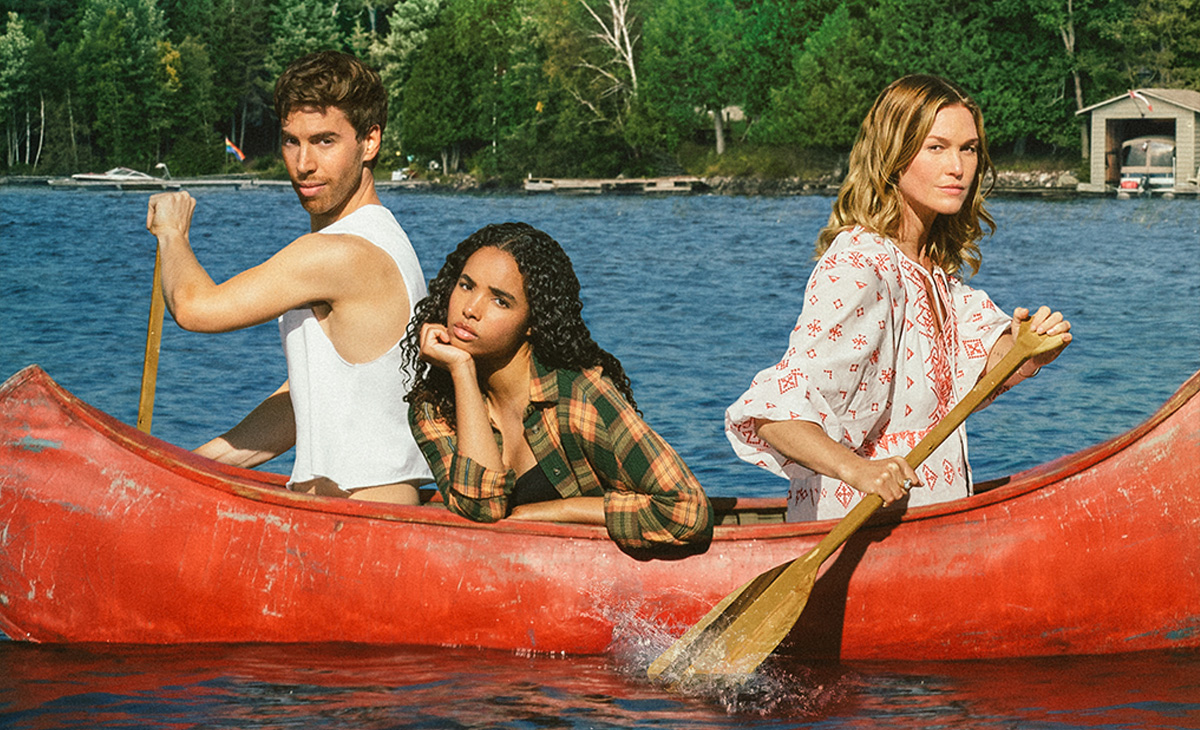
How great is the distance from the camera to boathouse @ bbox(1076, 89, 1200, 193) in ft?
112

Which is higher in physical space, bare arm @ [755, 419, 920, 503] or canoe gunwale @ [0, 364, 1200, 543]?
bare arm @ [755, 419, 920, 503]

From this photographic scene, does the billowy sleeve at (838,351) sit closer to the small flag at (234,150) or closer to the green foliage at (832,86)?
the small flag at (234,150)

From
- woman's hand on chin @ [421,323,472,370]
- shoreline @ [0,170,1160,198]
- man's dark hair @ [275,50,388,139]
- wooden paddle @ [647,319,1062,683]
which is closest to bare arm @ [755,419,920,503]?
wooden paddle @ [647,319,1062,683]

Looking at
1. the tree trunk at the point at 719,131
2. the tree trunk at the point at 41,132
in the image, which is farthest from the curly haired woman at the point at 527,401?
the tree trunk at the point at 41,132

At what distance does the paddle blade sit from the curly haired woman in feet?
0.65

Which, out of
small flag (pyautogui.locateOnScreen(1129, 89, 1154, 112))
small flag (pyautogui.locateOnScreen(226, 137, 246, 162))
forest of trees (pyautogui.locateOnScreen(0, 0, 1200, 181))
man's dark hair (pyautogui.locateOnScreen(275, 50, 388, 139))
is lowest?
man's dark hair (pyautogui.locateOnScreen(275, 50, 388, 139))

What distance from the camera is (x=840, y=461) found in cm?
307

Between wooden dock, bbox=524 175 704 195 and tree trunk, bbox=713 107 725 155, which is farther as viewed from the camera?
tree trunk, bbox=713 107 725 155

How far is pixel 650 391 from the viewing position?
11.0 m

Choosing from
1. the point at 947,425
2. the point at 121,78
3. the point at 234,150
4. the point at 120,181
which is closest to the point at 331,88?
the point at 947,425

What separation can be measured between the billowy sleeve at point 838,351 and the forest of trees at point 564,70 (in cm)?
3859

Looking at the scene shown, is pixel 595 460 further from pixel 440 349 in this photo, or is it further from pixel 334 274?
pixel 334 274

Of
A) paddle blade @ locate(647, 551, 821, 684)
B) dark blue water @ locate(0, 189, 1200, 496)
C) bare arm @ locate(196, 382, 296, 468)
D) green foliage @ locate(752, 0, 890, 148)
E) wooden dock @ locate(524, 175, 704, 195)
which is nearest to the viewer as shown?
paddle blade @ locate(647, 551, 821, 684)

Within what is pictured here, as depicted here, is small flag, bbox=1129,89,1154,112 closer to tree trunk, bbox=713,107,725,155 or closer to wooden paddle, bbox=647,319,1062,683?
tree trunk, bbox=713,107,725,155
